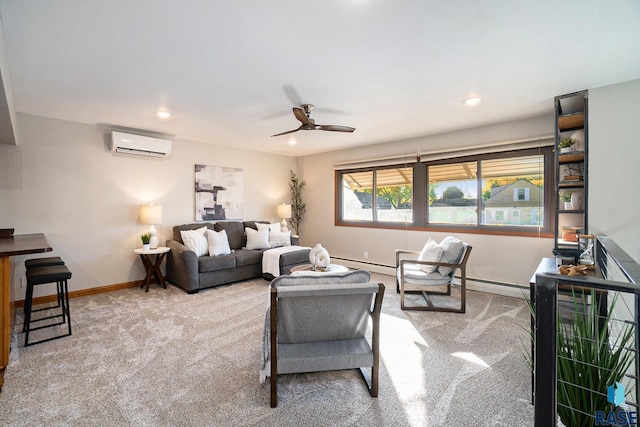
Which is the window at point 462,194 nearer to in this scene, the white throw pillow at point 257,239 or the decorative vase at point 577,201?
the decorative vase at point 577,201

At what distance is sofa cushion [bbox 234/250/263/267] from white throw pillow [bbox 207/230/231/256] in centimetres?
20

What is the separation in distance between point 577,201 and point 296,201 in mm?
5040

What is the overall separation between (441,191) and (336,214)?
222cm

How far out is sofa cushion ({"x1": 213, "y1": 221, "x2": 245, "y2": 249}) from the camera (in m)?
5.42

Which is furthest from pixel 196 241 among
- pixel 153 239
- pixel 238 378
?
pixel 238 378

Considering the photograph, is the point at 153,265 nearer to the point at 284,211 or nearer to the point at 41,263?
the point at 41,263

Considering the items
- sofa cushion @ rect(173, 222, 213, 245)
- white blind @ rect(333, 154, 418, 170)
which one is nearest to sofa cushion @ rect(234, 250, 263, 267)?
sofa cushion @ rect(173, 222, 213, 245)

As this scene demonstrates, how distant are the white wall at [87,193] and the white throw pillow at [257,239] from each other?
1077 millimetres

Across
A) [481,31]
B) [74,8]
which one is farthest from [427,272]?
[74,8]

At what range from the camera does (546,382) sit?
37.2 inches

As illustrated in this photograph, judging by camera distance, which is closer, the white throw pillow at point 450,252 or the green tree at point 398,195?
the white throw pillow at point 450,252

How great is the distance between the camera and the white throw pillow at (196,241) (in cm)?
464

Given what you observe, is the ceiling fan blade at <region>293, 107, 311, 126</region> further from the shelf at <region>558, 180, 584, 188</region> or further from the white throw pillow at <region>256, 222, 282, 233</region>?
the shelf at <region>558, 180, 584, 188</region>

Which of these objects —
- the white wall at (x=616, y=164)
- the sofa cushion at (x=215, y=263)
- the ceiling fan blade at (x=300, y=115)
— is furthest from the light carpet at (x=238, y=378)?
the ceiling fan blade at (x=300, y=115)
